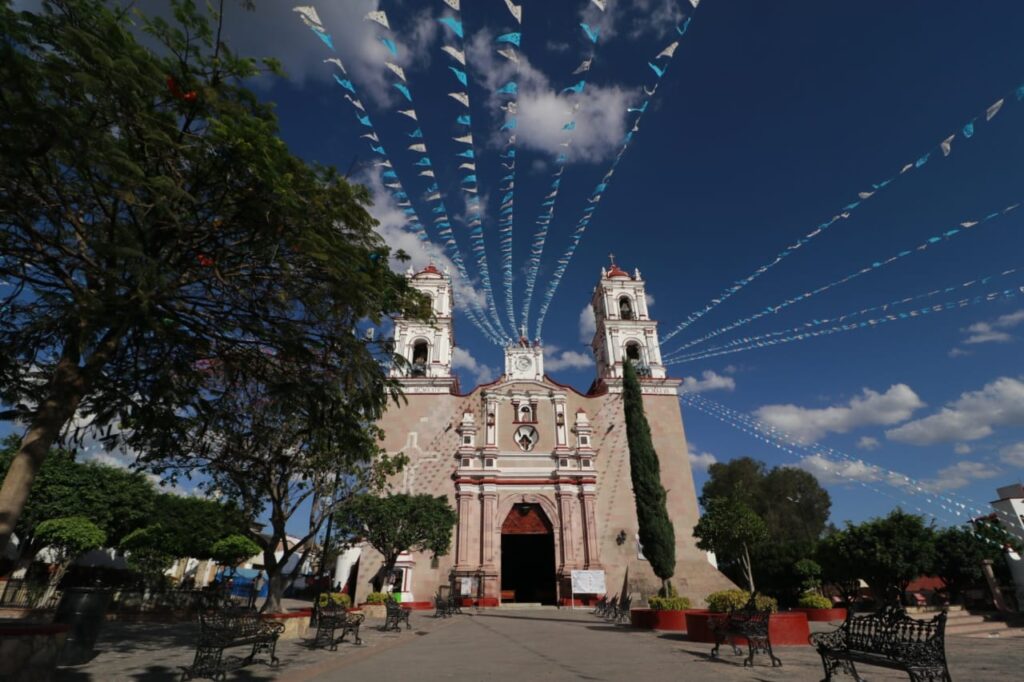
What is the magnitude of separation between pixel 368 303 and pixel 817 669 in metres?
8.83

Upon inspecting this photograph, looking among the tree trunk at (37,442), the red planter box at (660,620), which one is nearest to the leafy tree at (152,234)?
the tree trunk at (37,442)

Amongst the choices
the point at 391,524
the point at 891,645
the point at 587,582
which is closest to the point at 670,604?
the point at 891,645

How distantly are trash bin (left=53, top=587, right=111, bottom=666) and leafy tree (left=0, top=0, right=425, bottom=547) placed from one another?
2695mm

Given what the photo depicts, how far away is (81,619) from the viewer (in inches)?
292

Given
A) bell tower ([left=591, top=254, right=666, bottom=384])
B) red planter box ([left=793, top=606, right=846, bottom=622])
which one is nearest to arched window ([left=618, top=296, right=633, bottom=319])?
bell tower ([left=591, top=254, right=666, bottom=384])

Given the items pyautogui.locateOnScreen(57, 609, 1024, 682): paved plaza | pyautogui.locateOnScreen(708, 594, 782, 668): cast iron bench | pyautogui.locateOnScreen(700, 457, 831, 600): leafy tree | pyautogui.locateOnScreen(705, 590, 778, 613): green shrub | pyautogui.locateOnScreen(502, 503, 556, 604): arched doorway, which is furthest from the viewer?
pyautogui.locateOnScreen(700, 457, 831, 600): leafy tree

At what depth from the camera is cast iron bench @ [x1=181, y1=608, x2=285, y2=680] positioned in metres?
6.18

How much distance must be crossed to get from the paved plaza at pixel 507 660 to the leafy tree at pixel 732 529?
4.59 metres

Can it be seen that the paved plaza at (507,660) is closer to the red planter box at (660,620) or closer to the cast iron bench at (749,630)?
the cast iron bench at (749,630)

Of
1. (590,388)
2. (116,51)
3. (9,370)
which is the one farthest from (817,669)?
(590,388)

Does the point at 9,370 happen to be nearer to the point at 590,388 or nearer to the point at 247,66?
the point at 247,66

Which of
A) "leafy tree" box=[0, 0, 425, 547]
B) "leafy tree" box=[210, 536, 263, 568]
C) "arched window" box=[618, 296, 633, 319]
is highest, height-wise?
"arched window" box=[618, 296, 633, 319]

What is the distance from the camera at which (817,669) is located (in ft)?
23.9

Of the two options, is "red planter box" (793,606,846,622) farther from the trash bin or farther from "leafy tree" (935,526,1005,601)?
the trash bin
